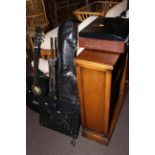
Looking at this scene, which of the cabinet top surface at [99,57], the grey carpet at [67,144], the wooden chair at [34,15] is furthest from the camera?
the wooden chair at [34,15]

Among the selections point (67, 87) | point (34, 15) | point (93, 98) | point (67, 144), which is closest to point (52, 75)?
point (67, 87)

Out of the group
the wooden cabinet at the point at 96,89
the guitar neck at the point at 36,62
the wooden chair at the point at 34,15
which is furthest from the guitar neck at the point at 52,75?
the wooden chair at the point at 34,15

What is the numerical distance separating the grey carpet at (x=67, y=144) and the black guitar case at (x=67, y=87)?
75 millimetres

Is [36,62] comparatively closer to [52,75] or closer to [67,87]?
[52,75]

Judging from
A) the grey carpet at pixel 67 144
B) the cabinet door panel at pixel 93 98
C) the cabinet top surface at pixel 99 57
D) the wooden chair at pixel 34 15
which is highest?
the wooden chair at pixel 34 15

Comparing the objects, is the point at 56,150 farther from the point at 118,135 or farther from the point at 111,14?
the point at 111,14

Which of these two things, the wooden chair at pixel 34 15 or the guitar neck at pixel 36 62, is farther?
the wooden chair at pixel 34 15

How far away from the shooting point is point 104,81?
122 cm

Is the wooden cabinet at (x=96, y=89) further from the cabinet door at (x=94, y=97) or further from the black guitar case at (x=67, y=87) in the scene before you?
the black guitar case at (x=67, y=87)

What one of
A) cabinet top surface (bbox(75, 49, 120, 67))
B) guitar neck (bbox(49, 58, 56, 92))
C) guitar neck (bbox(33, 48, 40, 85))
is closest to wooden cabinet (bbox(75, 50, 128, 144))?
cabinet top surface (bbox(75, 49, 120, 67))

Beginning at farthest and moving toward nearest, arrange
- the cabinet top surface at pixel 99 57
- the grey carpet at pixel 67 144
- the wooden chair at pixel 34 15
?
1. the wooden chair at pixel 34 15
2. the grey carpet at pixel 67 144
3. the cabinet top surface at pixel 99 57

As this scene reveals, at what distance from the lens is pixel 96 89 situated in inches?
50.6

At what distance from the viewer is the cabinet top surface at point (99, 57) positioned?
3.85ft

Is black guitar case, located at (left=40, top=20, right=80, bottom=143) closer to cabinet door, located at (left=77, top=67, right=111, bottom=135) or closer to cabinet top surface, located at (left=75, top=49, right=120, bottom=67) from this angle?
cabinet door, located at (left=77, top=67, right=111, bottom=135)
